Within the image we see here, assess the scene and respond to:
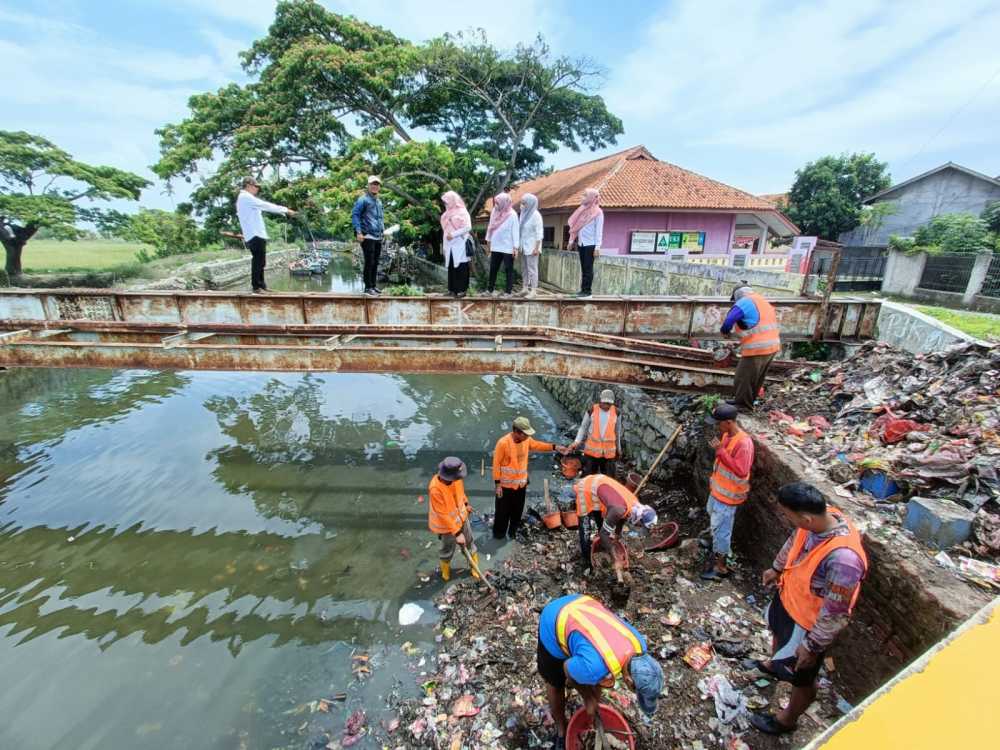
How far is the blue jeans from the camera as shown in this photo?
4359mm

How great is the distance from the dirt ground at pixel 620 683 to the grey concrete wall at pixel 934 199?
23302 mm

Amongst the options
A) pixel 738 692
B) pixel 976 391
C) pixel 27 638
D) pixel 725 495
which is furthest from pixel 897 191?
pixel 27 638

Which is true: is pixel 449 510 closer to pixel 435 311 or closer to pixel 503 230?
pixel 435 311

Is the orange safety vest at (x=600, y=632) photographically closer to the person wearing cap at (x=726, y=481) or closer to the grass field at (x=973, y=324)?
the person wearing cap at (x=726, y=481)

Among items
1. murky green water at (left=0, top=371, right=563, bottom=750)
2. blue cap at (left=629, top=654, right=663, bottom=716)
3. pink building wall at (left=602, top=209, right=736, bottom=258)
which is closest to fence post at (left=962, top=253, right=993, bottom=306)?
pink building wall at (left=602, top=209, right=736, bottom=258)

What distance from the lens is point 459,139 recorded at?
63.7ft

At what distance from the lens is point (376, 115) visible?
18422 millimetres

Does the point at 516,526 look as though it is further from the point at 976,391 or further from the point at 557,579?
the point at 976,391

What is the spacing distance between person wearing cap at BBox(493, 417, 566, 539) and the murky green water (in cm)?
91

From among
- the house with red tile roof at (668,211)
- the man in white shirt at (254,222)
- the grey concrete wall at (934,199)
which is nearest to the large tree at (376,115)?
the house with red tile roof at (668,211)

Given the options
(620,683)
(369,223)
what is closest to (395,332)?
(369,223)

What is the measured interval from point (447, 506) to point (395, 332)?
2391 millimetres

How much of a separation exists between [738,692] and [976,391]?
376 centimetres

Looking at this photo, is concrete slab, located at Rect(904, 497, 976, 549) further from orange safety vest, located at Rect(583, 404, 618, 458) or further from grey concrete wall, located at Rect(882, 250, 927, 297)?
grey concrete wall, located at Rect(882, 250, 927, 297)
